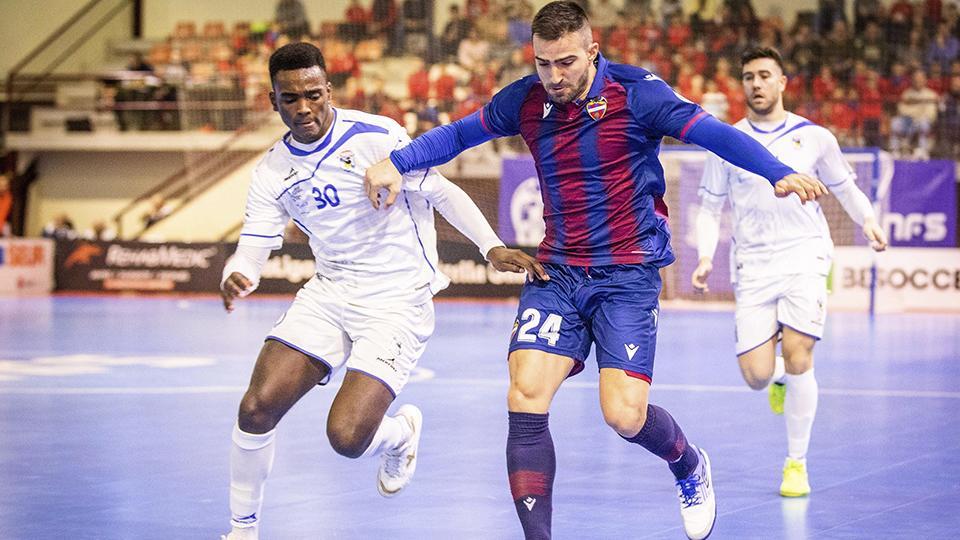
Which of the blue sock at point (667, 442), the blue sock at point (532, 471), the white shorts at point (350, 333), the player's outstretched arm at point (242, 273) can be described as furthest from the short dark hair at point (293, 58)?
the blue sock at point (667, 442)

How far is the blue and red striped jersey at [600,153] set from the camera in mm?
5469

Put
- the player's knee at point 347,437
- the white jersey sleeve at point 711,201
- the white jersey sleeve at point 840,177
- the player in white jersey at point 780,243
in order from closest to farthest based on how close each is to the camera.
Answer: the player's knee at point 347,437
the player in white jersey at point 780,243
the white jersey sleeve at point 840,177
the white jersey sleeve at point 711,201

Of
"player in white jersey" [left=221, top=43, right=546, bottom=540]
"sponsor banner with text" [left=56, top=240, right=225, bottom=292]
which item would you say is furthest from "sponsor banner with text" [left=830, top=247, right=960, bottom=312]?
"player in white jersey" [left=221, top=43, right=546, bottom=540]

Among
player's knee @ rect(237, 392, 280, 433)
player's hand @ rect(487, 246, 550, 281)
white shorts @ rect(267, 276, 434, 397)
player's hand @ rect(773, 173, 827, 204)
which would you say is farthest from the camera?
white shorts @ rect(267, 276, 434, 397)

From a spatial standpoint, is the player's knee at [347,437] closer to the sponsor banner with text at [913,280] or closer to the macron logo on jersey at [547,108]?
the macron logo on jersey at [547,108]

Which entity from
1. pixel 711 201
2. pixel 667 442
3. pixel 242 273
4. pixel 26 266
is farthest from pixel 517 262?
pixel 26 266

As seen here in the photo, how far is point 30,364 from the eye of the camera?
42.1 feet

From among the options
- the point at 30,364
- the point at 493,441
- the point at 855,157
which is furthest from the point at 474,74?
the point at 493,441

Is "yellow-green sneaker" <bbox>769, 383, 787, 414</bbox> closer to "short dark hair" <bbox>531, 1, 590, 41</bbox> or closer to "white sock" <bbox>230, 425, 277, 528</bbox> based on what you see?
"white sock" <bbox>230, 425, 277, 528</bbox>

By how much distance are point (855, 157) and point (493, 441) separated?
11.2 meters

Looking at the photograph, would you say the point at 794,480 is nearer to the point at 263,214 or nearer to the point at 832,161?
the point at 832,161

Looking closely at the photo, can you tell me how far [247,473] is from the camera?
231 inches

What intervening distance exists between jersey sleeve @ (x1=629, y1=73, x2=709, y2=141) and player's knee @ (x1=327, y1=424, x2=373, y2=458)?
1.84 metres

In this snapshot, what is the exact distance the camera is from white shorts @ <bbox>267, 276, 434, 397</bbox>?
20.1 ft
